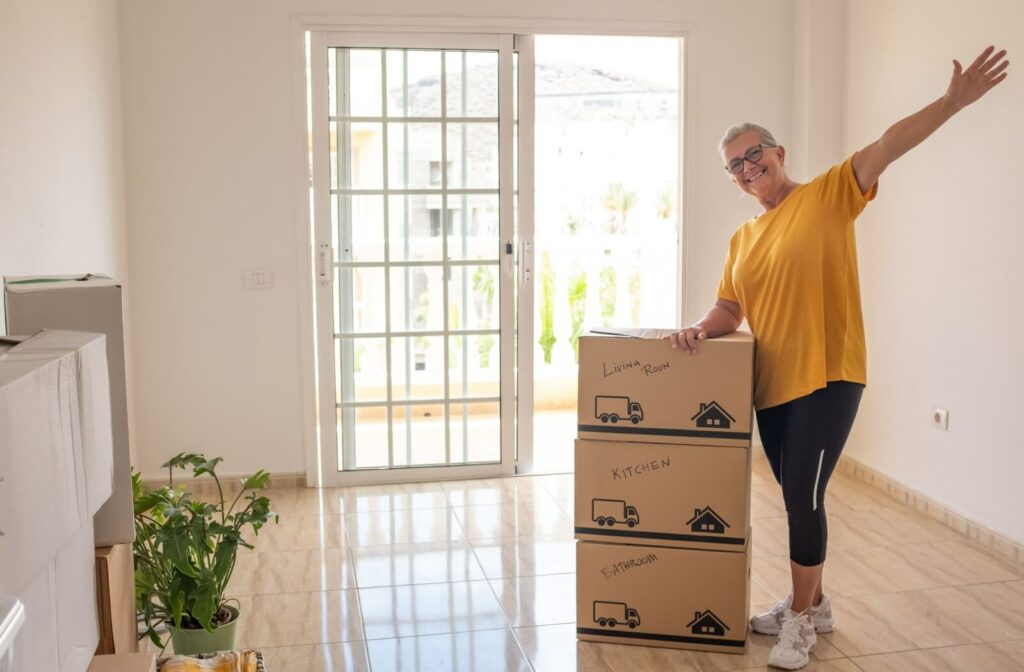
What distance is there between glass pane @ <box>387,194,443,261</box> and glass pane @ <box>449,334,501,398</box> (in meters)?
0.42

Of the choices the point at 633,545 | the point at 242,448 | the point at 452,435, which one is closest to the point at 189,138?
the point at 242,448

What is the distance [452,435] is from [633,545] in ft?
6.67

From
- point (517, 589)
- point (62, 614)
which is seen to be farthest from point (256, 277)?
point (62, 614)

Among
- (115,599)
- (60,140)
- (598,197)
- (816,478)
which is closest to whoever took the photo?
(115,599)

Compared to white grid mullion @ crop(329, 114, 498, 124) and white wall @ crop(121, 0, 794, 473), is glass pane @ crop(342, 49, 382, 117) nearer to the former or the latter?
white grid mullion @ crop(329, 114, 498, 124)

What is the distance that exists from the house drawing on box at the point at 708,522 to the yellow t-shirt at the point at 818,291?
0.35m

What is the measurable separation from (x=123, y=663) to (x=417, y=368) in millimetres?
2774

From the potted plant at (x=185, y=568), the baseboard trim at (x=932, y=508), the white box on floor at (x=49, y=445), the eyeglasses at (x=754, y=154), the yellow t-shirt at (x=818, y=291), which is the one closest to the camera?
the white box on floor at (x=49, y=445)

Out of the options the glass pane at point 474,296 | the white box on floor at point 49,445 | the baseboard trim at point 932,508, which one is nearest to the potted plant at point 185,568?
the white box on floor at point 49,445

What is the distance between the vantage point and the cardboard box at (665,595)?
105 inches

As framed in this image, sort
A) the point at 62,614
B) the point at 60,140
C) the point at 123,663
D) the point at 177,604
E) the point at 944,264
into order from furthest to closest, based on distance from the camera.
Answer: the point at 944,264 → the point at 60,140 → the point at 177,604 → the point at 123,663 → the point at 62,614

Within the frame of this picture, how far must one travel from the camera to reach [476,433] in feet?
15.3

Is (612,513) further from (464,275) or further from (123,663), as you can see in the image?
(464,275)

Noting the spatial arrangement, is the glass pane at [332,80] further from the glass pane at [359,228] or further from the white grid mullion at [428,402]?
the white grid mullion at [428,402]
